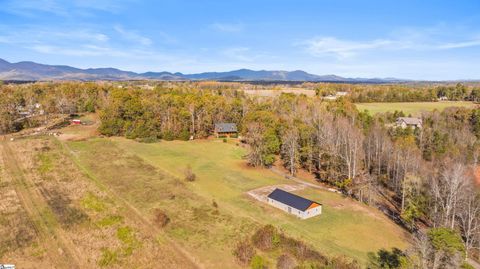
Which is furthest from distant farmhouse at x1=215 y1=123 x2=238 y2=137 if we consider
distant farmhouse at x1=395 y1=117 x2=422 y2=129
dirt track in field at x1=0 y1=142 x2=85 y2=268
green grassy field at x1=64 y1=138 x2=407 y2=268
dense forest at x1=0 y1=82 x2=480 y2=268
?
dirt track in field at x1=0 y1=142 x2=85 y2=268

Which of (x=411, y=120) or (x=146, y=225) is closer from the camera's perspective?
(x=146, y=225)

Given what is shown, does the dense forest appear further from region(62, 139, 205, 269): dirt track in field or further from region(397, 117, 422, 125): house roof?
region(62, 139, 205, 269): dirt track in field

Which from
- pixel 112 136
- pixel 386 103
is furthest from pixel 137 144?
pixel 386 103

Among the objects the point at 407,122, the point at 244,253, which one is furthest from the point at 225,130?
the point at 244,253

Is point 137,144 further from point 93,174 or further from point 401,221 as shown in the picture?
point 401,221

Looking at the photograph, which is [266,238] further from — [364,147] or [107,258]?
[364,147]
